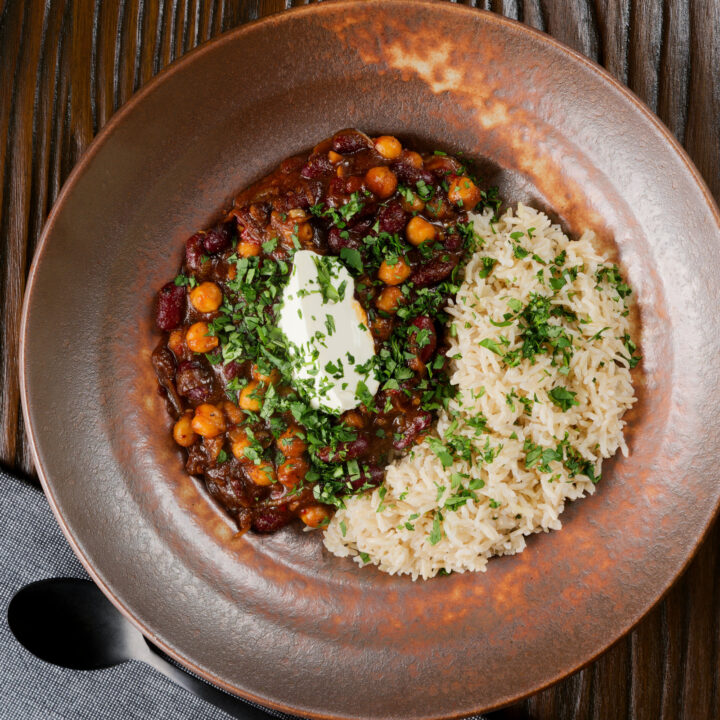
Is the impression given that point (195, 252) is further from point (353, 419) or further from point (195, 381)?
point (353, 419)

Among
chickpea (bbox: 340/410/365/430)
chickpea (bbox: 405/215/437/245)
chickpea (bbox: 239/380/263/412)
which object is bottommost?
chickpea (bbox: 340/410/365/430)

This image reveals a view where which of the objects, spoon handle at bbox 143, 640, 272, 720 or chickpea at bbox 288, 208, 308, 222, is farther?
spoon handle at bbox 143, 640, 272, 720

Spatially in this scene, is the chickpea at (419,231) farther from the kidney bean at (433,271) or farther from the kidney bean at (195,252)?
the kidney bean at (195,252)

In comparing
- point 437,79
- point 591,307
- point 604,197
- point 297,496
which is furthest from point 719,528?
point 437,79

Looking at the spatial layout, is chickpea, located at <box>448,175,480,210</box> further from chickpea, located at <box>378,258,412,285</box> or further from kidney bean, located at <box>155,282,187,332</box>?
kidney bean, located at <box>155,282,187,332</box>

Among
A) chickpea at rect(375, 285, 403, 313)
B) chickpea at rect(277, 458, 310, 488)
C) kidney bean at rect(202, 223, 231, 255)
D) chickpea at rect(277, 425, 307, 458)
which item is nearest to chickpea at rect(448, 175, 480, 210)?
chickpea at rect(375, 285, 403, 313)

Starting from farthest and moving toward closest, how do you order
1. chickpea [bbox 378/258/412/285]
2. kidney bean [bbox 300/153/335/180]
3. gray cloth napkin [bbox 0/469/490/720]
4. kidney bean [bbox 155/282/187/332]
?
1. gray cloth napkin [bbox 0/469/490/720]
2. kidney bean [bbox 155/282/187/332]
3. kidney bean [bbox 300/153/335/180]
4. chickpea [bbox 378/258/412/285]

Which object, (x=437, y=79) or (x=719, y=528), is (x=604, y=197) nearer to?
(x=437, y=79)
